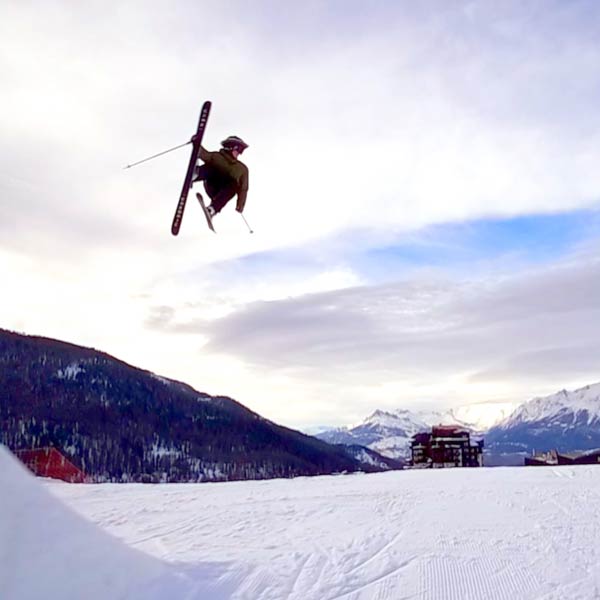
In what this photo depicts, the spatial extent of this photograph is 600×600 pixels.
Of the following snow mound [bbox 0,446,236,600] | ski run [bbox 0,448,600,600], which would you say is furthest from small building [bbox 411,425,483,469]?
snow mound [bbox 0,446,236,600]

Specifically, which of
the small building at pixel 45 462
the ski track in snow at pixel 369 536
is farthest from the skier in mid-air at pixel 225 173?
the small building at pixel 45 462

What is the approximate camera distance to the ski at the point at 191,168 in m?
7.31

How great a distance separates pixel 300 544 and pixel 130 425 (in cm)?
12780

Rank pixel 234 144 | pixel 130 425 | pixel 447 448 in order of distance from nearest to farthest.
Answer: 1. pixel 234 144
2. pixel 447 448
3. pixel 130 425

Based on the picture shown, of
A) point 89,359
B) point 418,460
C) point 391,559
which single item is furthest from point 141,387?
point 391,559

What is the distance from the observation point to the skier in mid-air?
23.8 feet

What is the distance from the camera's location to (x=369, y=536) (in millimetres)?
8250

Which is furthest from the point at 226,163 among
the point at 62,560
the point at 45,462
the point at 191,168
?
the point at 45,462

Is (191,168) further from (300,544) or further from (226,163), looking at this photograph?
(300,544)

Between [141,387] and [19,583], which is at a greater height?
[141,387]

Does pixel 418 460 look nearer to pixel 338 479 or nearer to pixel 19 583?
pixel 338 479

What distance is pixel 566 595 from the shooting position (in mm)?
5867

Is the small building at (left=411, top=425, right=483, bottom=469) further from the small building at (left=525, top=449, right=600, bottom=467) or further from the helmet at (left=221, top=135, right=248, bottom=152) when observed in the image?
the helmet at (left=221, top=135, right=248, bottom=152)

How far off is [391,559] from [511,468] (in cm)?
1180
